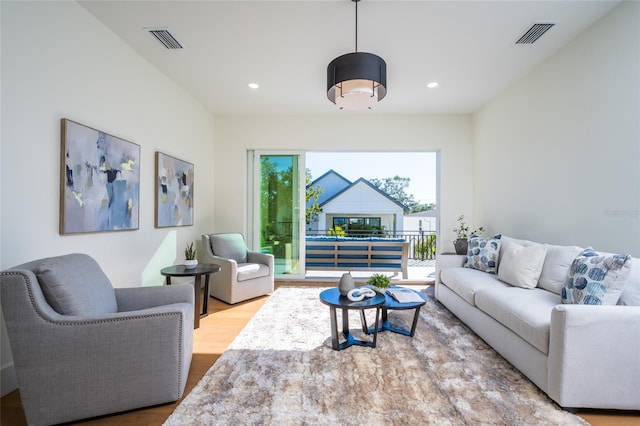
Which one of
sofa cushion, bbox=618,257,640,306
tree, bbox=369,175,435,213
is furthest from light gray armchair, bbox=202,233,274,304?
tree, bbox=369,175,435,213

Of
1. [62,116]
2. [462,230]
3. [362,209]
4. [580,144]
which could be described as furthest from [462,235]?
[362,209]

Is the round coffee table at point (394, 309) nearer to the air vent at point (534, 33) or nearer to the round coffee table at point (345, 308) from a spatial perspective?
the round coffee table at point (345, 308)

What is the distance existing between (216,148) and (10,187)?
3.48 metres

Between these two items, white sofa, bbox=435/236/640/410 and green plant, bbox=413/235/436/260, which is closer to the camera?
white sofa, bbox=435/236/640/410

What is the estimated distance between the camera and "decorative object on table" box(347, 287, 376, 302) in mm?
2607

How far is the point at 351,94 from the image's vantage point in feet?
8.07

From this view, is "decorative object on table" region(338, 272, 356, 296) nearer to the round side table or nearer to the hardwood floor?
the hardwood floor

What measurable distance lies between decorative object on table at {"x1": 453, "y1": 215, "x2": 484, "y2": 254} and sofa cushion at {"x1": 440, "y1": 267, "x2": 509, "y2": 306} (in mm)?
772

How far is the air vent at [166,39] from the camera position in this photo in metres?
2.84

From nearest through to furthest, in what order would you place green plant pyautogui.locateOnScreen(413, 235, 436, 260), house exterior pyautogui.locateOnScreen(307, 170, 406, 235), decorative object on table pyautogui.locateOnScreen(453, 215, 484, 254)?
1. decorative object on table pyautogui.locateOnScreen(453, 215, 484, 254)
2. green plant pyautogui.locateOnScreen(413, 235, 436, 260)
3. house exterior pyautogui.locateOnScreen(307, 170, 406, 235)

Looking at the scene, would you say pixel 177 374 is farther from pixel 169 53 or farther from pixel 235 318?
pixel 169 53

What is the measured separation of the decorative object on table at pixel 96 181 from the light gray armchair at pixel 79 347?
741mm

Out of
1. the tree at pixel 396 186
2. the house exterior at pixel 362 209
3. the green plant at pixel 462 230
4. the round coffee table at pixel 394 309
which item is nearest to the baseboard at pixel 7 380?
the round coffee table at pixel 394 309

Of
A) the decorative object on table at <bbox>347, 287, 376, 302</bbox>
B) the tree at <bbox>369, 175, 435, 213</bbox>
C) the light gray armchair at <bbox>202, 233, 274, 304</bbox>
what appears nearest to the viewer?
the decorative object on table at <bbox>347, 287, 376, 302</bbox>
